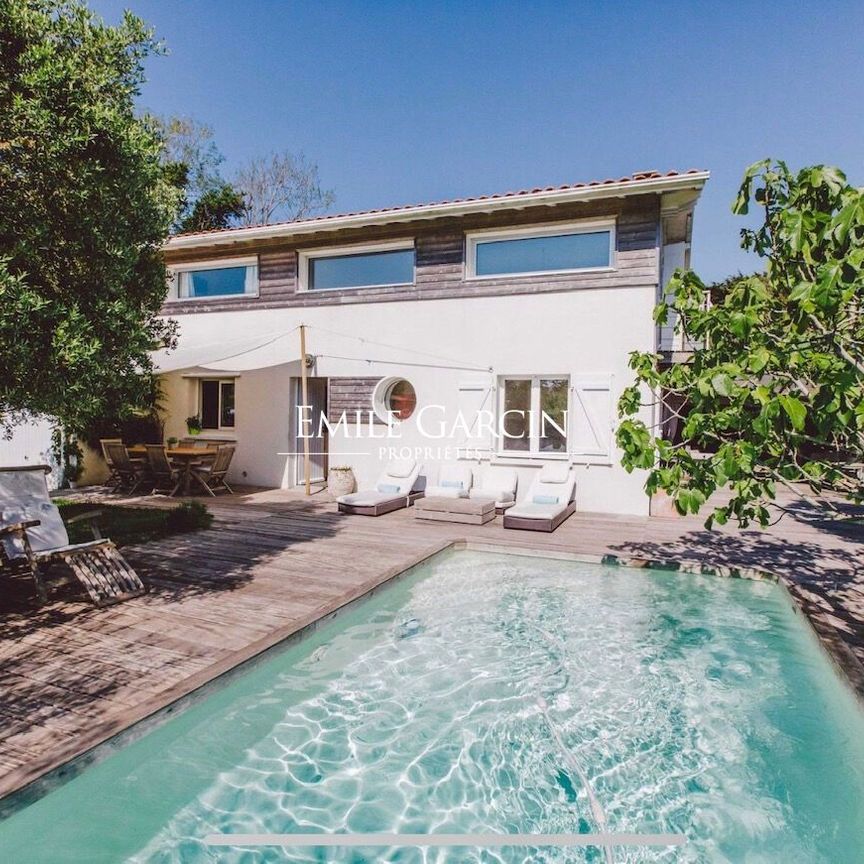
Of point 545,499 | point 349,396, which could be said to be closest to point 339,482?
point 349,396

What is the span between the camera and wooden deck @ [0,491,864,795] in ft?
13.5

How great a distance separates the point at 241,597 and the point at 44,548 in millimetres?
2588

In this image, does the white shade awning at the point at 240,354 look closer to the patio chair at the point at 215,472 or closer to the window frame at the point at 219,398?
the window frame at the point at 219,398

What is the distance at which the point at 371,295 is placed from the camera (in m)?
14.2

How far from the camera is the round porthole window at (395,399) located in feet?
45.9

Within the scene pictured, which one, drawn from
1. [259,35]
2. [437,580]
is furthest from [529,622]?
[259,35]

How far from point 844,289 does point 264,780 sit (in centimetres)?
498

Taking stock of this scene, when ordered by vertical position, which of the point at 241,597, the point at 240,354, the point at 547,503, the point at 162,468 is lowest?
the point at 241,597

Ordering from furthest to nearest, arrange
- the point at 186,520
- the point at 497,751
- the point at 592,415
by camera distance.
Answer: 1. the point at 592,415
2. the point at 186,520
3. the point at 497,751

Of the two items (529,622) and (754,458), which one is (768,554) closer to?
(529,622)

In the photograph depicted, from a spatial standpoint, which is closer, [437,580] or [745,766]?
[745,766]

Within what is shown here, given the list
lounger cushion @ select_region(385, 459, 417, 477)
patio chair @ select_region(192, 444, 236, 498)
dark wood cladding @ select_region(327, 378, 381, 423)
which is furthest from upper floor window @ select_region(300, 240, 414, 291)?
patio chair @ select_region(192, 444, 236, 498)

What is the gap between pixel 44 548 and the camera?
22.4 feet

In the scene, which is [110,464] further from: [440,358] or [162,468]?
[440,358]
